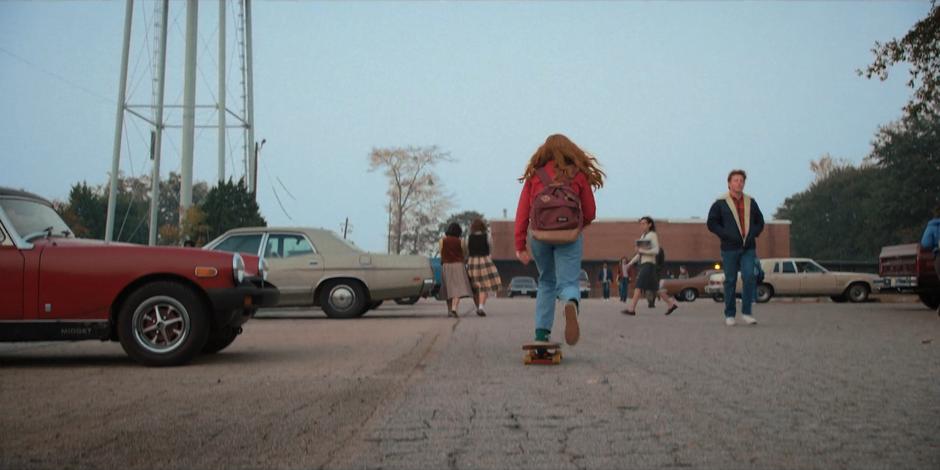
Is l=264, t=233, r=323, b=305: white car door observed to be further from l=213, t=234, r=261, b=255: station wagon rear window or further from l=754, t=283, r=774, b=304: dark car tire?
l=754, t=283, r=774, b=304: dark car tire

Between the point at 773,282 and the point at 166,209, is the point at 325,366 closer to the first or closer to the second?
the point at 773,282

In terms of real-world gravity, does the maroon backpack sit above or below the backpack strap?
below

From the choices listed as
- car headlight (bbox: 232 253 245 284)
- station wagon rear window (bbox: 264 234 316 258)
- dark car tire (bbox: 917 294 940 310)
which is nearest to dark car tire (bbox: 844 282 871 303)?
dark car tire (bbox: 917 294 940 310)

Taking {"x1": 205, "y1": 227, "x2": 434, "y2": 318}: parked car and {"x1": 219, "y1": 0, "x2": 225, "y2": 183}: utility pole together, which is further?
{"x1": 219, "y1": 0, "x2": 225, "y2": 183}: utility pole

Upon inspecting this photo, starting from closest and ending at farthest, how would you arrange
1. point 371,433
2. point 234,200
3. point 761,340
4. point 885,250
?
1. point 371,433
2. point 761,340
3. point 885,250
4. point 234,200

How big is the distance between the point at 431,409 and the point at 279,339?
239 inches

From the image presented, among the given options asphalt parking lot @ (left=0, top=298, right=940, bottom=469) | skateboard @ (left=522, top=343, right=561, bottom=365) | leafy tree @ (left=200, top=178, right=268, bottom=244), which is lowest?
asphalt parking lot @ (left=0, top=298, right=940, bottom=469)

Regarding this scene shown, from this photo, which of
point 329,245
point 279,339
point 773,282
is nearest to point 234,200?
point 773,282

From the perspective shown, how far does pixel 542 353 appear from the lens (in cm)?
704

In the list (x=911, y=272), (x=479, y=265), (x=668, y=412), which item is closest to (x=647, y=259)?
(x=479, y=265)

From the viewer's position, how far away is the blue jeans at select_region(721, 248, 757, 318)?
11977 mm

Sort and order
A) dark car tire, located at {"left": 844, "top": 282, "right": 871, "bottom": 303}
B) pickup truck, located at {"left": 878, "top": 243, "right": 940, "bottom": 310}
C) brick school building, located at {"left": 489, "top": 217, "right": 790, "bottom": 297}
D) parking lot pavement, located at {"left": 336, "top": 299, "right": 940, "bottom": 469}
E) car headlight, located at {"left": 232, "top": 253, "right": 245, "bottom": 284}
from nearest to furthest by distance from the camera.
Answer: parking lot pavement, located at {"left": 336, "top": 299, "right": 940, "bottom": 469}
car headlight, located at {"left": 232, "top": 253, "right": 245, "bottom": 284}
pickup truck, located at {"left": 878, "top": 243, "right": 940, "bottom": 310}
dark car tire, located at {"left": 844, "top": 282, "right": 871, "bottom": 303}
brick school building, located at {"left": 489, "top": 217, "right": 790, "bottom": 297}

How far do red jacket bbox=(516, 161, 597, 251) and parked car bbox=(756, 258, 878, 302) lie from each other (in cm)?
2572

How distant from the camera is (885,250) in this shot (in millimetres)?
20078
